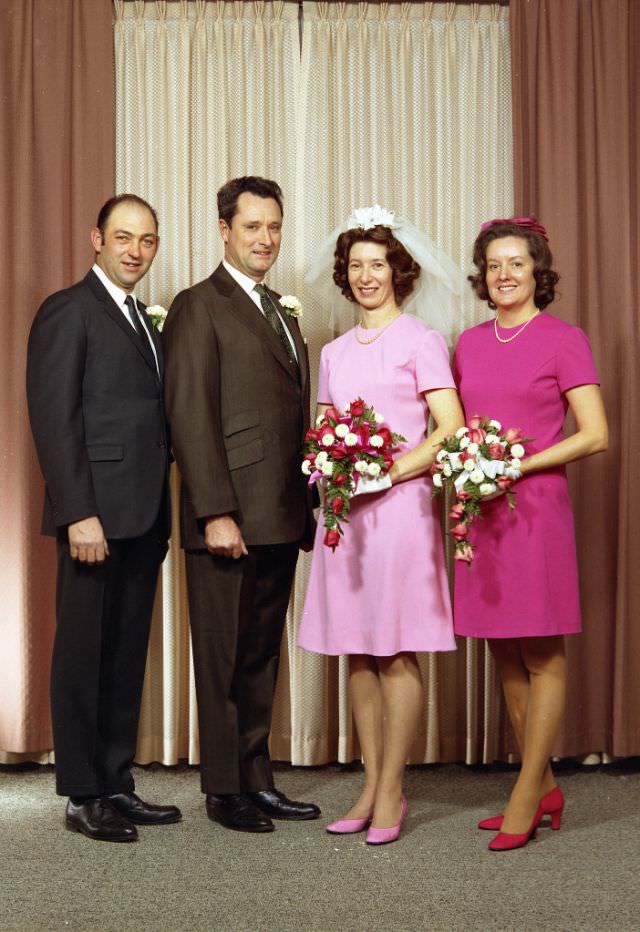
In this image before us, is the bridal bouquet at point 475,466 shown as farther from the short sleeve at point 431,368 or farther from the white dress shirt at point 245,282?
the white dress shirt at point 245,282

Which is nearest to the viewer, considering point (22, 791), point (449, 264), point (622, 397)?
point (449, 264)

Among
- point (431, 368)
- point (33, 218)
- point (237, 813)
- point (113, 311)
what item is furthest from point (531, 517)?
point (33, 218)

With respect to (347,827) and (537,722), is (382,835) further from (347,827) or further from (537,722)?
Answer: (537,722)

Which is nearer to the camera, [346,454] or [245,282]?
[346,454]

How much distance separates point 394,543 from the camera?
3207mm

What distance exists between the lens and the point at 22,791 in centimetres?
386

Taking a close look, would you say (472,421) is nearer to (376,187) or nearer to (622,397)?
(622,397)

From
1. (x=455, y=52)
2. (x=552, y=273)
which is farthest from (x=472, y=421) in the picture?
(x=455, y=52)

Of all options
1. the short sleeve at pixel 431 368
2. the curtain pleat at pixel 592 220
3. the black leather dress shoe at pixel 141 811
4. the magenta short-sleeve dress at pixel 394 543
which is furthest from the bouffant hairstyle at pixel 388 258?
the black leather dress shoe at pixel 141 811

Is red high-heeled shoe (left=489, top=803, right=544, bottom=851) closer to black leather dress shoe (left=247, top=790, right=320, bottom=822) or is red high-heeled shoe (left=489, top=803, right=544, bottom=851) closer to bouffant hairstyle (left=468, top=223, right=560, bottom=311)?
black leather dress shoe (left=247, top=790, right=320, bottom=822)

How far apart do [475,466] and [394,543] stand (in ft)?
1.26

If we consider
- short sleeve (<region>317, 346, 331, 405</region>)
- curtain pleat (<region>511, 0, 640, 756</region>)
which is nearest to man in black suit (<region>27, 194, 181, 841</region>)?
short sleeve (<region>317, 346, 331, 405</region>)

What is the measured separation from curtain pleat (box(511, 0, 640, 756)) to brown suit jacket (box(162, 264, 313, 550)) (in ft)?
4.46

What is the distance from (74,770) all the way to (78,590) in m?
0.55
